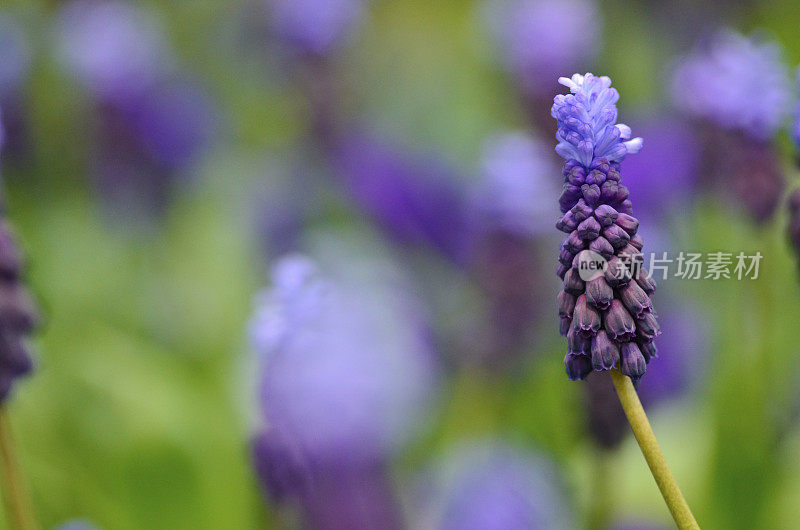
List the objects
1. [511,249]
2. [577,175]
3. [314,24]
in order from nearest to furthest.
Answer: [577,175], [511,249], [314,24]

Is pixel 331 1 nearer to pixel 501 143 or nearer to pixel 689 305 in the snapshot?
pixel 501 143

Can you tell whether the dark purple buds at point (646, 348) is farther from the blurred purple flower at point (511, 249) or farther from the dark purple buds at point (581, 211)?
the blurred purple flower at point (511, 249)

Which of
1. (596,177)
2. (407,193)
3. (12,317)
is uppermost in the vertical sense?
(407,193)

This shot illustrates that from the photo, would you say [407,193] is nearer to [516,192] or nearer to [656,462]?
[516,192]

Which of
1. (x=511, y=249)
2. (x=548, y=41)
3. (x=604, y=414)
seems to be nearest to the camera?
(x=604, y=414)

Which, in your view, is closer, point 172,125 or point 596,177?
point 596,177

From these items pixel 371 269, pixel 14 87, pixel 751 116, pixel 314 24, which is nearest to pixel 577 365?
pixel 751 116

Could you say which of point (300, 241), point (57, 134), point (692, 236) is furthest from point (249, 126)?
point (692, 236)

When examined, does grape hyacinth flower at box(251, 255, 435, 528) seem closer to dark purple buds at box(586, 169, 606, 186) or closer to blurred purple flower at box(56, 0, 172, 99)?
dark purple buds at box(586, 169, 606, 186)
